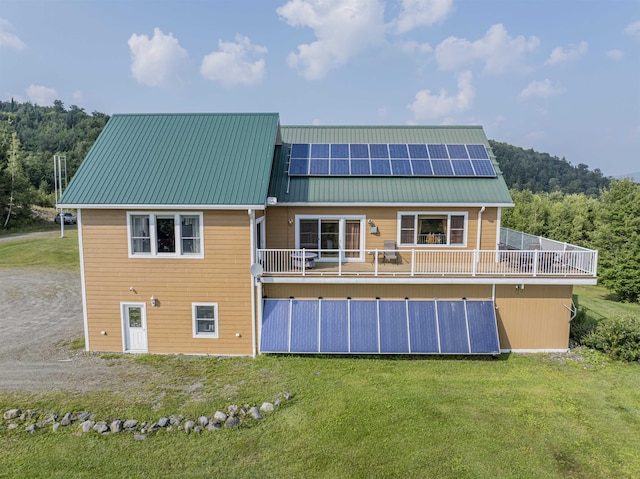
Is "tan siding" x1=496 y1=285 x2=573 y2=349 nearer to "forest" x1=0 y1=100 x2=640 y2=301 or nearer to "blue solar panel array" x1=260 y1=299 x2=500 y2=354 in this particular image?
"blue solar panel array" x1=260 y1=299 x2=500 y2=354

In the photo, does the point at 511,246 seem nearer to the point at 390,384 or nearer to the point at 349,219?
the point at 349,219

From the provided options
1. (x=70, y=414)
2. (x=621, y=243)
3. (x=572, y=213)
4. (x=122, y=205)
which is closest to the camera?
(x=70, y=414)

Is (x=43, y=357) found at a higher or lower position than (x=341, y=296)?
lower

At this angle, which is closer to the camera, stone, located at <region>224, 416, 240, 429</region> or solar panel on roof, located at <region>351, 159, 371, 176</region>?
stone, located at <region>224, 416, 240, 429</region>

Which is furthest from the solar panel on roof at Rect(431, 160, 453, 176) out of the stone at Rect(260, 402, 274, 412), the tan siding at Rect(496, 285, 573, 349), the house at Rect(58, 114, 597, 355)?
the stone at Rect(260, 402, 274, 412)

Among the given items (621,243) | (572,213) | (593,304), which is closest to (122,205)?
(593,304)

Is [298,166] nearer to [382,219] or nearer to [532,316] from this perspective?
[382,219]

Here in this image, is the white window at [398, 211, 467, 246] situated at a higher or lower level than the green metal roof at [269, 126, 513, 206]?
lower
